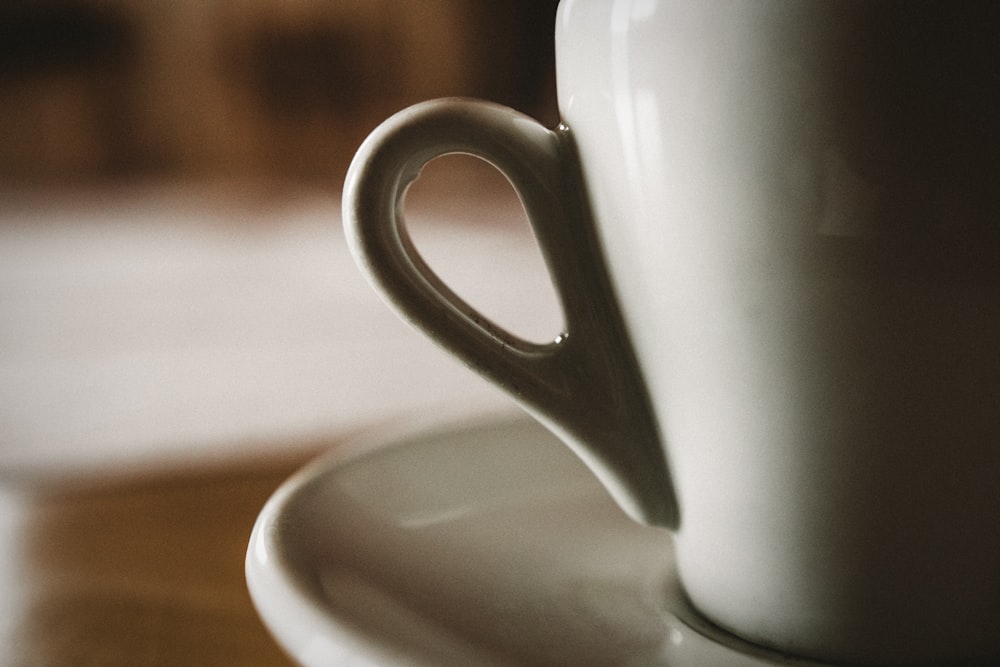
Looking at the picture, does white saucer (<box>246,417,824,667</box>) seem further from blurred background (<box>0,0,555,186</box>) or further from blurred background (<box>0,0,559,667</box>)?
blurred background (<box>0,0,555,186</box>)

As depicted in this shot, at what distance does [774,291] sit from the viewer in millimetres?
207

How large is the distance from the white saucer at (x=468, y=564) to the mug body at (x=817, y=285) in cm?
3

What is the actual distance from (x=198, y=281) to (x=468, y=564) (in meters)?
0.82

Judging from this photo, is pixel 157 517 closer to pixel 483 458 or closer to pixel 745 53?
pixel 483 458

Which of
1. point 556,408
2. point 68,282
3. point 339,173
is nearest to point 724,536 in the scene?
point 556,408

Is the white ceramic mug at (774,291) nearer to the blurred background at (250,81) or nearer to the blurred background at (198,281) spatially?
the blurred background at (198,281)

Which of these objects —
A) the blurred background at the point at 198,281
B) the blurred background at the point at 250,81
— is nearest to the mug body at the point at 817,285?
the blurred background at the point at 198,281

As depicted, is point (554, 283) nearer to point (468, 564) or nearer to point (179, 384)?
point (468, 564)

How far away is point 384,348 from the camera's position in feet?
2.58

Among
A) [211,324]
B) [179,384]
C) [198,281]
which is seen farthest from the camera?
[198,281]

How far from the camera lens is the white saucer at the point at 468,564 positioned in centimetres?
22

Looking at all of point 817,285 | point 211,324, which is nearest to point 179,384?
point 211,324

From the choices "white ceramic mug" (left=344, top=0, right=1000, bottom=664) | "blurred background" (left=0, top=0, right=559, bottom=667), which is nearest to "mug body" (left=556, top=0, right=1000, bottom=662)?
"white ceramic mug" (left=344, top=0, right=1000, bottom=664)

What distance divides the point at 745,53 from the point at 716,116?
0.01 meters
